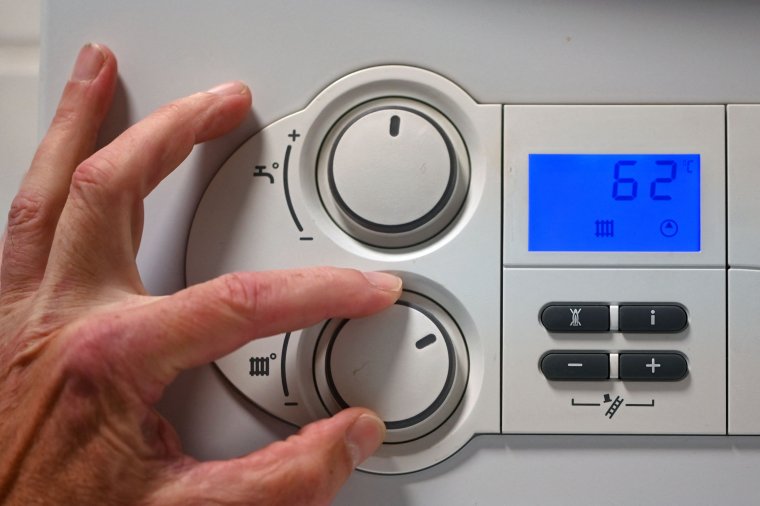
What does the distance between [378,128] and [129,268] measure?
0.64ft

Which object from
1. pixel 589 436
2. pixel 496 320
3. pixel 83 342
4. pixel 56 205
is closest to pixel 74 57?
pixel 56 205

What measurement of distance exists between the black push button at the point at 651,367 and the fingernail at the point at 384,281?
16 centimetres

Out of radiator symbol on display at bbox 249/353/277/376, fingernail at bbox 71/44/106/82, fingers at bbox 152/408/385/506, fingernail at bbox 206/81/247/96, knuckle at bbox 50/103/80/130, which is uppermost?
fingernail at bbox 71/44/106/82

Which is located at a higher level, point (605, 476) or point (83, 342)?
point (83, 342)

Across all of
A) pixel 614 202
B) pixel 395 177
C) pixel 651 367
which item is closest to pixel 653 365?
pixel 651 367

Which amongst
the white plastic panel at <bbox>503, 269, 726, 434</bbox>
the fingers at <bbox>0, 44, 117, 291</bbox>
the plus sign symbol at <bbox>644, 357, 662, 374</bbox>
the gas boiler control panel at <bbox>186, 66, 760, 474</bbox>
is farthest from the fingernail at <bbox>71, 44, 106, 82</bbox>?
the plus sign symbol at <bbox>644, 357, 662, 374</bbox>

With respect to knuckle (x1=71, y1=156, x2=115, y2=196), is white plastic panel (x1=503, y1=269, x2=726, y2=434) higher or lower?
lower

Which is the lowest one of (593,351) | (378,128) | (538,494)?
(538,494)

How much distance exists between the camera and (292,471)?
0.39 m

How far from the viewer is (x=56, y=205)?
46 cm

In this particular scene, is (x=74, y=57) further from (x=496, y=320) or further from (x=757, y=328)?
(x=757, y=328)

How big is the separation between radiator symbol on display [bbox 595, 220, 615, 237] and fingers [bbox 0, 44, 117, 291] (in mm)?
366

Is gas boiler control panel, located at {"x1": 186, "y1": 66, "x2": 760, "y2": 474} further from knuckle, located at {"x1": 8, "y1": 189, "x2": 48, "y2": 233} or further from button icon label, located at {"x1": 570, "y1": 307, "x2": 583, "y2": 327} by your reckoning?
knuckle, located at {"x1": 8, "y1": 189, "x2": 48, "y2": 233}

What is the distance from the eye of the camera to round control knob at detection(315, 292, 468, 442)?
0.44 metres
